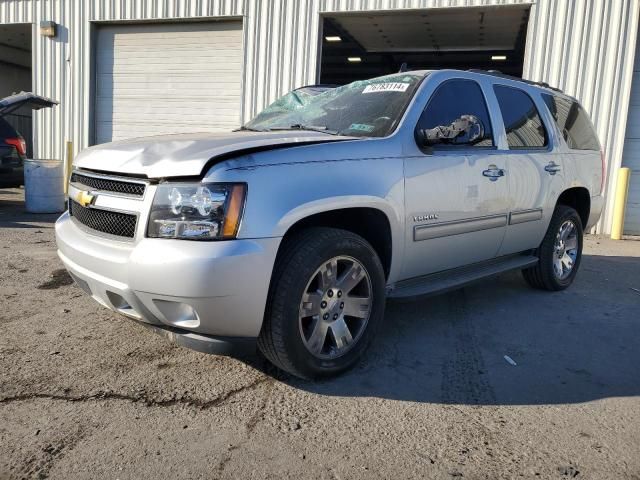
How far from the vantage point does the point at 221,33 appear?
11305mm

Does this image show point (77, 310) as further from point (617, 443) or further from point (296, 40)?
point (296, 40)

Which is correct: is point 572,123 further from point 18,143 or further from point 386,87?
point 18,143

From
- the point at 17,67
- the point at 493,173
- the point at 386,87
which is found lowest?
the point at 493,173

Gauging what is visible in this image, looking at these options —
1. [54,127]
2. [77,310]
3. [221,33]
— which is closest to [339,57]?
[221,33]

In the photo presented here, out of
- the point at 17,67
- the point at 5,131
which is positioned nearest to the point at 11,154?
the point at 5,131

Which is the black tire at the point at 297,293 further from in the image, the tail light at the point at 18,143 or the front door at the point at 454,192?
the tail light at the point at 18,143

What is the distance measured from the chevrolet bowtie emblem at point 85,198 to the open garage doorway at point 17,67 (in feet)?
39.6

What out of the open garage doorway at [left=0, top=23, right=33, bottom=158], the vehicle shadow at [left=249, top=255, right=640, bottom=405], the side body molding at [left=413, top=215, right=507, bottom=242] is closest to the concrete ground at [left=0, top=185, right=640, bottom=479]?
the vehicle shadow at [left=249, top=255, right=640, bottom=405]

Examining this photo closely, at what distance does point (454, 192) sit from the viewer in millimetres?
3779

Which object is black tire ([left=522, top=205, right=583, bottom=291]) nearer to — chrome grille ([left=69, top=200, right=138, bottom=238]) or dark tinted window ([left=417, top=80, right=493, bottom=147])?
dark tinted window ([left=417, top=80, right=493, bottom=147])

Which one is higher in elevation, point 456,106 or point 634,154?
point 456,106

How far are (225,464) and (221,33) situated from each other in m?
10.4

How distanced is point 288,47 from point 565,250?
6926mm

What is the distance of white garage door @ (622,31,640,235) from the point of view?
9.51m
